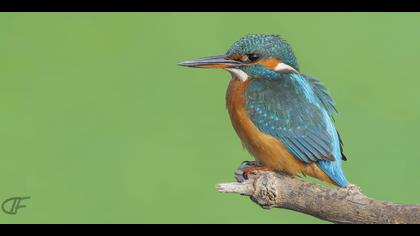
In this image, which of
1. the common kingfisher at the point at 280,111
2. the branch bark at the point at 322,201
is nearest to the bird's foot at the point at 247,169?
the common kingfisher at the point at 280,111

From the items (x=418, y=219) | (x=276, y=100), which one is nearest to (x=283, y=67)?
(x=276, y=100)

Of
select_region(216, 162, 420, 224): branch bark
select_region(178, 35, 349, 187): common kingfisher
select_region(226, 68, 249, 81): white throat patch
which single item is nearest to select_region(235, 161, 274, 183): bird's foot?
select_region(178, 35, 349, 187): common kingfisher

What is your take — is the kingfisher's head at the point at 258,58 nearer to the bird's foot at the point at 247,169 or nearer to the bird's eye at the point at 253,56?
the bird's eye at the point at 253,56

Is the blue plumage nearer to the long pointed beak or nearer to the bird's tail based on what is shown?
the bird's tail

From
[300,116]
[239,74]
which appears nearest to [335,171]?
[300,116]

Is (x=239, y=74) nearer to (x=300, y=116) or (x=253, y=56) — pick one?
(x=253, y=56)
